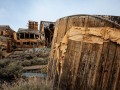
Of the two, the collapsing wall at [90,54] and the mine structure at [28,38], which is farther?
the mine structure at [28,38]

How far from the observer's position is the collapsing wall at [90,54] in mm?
3533

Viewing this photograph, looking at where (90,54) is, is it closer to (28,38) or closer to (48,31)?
(48,31)

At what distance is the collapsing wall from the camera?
353cm

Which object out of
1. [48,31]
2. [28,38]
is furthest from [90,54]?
[28,38]

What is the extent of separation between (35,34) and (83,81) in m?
38.8

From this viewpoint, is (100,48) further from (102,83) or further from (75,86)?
(75,86)

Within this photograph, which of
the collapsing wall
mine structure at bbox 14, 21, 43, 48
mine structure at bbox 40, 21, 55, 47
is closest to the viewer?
the collapsing wall

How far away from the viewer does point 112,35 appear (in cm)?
351

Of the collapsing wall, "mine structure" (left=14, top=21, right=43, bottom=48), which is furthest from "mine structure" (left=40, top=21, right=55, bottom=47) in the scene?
the collapsing wall

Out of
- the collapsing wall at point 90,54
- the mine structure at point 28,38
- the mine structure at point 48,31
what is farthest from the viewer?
the mine structure at point 28,38

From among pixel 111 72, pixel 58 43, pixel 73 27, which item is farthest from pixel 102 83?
pixel 58 43

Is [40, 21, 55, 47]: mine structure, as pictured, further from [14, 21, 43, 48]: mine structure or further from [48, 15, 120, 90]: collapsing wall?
[48, 15, 120, 90]: collapsing wall

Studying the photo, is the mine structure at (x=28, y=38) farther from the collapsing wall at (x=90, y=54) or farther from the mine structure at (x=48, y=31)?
the collapsing wall at (x=90, y=54)

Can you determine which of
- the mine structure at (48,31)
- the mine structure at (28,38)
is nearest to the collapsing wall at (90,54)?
the mine structure at (48,31)
